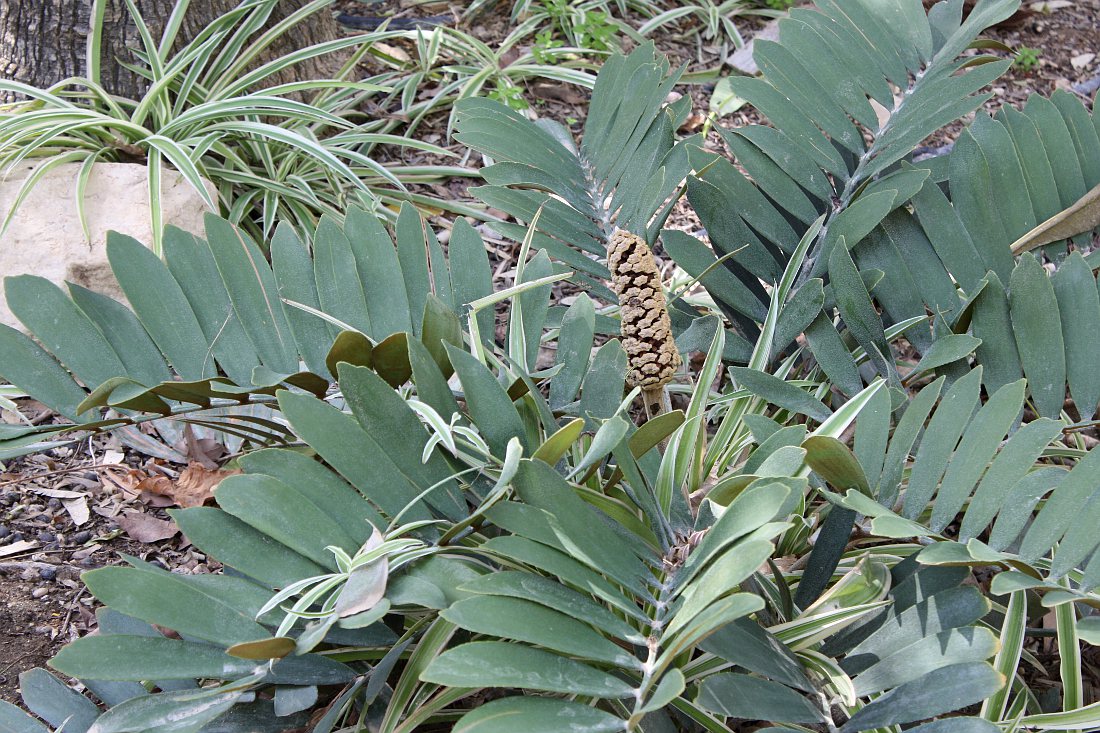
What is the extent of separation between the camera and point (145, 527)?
1.27m

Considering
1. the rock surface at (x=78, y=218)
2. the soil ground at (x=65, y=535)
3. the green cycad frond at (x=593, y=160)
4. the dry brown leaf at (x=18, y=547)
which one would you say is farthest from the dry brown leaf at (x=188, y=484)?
the green cycad frond at (x=593, y=160)

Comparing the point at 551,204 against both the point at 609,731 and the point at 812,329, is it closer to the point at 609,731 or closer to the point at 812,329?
the point at 812,329

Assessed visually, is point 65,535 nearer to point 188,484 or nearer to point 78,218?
point 188,484

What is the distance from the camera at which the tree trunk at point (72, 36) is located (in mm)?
1754

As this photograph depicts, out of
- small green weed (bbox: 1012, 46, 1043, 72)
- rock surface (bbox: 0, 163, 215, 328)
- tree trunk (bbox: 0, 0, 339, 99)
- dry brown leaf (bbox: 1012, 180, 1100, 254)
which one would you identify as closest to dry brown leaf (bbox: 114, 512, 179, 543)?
rock surface (bbox: 0, 163, 215, 328)

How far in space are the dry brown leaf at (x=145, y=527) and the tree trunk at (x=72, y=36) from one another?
103cm

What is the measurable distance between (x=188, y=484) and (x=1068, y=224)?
123 centimetres

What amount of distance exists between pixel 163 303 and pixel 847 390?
772mm

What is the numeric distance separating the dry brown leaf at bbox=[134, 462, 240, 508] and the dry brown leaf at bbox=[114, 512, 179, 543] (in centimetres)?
4

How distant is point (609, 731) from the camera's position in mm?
624

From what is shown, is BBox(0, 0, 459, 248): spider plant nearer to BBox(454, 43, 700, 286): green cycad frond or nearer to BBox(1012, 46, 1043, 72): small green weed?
BBox(454, 43, 700, 286): green cycad frond

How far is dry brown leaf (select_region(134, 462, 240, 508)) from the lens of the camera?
4.23 feet

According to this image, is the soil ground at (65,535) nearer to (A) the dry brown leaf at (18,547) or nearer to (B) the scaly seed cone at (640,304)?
(A) the dry brown leaf at (18,547)

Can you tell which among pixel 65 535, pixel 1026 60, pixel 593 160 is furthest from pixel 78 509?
pixel 1026 60
